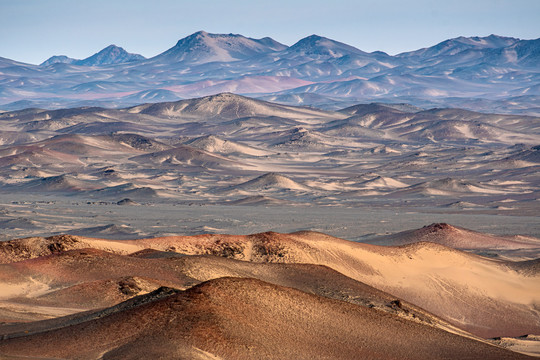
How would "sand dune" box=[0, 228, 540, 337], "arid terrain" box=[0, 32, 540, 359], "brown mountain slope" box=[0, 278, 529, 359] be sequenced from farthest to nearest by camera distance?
"sand dune" box=[0, 228, 540, 337] → "arid terrain" box=[0, 32, 540, 359] → "brown mountain slope" box=[0, 278, 529, 359]

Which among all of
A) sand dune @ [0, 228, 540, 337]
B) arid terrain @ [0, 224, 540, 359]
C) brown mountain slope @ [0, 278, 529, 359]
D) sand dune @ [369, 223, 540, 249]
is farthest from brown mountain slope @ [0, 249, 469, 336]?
sand dune @ [369, 223, 540, 249]

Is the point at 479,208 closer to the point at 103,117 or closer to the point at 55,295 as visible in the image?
the point at 55,295

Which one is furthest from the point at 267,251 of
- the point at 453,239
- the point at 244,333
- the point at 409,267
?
the point at 453,239

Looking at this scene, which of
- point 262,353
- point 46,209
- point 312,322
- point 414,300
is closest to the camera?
point 262,353

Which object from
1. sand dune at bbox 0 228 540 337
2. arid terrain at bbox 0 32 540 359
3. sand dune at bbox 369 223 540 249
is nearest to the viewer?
arid terrain at bbox 0 32 540 359

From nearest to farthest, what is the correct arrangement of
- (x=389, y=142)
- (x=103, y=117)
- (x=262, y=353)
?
(x=262, y=353), (x=389, y=142), (x=103, y=117)

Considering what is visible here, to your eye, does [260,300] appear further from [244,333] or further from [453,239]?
[453,239]

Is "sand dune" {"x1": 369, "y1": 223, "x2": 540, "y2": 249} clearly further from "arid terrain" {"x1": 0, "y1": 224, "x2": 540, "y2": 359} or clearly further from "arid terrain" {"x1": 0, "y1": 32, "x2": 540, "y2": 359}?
"arid terrain" {"x1": 0, "y1": 224, "x2": 540, "y2": 359}

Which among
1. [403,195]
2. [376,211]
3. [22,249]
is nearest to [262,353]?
[22,249]
